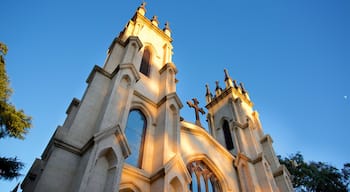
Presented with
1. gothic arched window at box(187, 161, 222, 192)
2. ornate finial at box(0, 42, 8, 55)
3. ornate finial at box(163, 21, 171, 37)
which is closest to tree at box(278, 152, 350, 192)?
gothic arched window at box(187, 161, 222, 192)

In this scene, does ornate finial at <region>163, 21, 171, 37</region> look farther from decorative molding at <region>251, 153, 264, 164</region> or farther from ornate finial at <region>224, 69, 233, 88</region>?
decorative molding at <region>251, 153, 264, 164</region>

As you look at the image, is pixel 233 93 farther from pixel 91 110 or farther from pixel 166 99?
pixel 91 110

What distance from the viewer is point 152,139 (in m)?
9.27

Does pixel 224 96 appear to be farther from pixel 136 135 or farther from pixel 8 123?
pixel 8 123

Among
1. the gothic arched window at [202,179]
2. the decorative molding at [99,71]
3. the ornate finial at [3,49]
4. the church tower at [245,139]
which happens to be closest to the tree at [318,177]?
the church tower at [245,139]

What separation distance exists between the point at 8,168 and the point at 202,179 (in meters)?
7.92

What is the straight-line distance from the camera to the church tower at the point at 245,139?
42.0 feet

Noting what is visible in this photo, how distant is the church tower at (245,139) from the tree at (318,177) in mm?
6495

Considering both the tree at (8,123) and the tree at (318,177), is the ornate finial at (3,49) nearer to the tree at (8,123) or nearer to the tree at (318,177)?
the tree at (8,123)

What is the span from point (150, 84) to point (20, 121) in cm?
598

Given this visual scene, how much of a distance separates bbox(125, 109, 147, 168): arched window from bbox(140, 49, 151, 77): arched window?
11.0ft

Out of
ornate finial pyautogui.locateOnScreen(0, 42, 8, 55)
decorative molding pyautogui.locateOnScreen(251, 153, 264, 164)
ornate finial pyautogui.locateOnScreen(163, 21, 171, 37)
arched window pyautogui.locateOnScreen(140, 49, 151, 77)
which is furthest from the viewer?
ornate finial pyautogui.locateOnScreen(163, 21, 171, 37)

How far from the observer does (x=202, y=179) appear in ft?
35.4

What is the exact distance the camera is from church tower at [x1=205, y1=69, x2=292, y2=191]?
1280 cm
